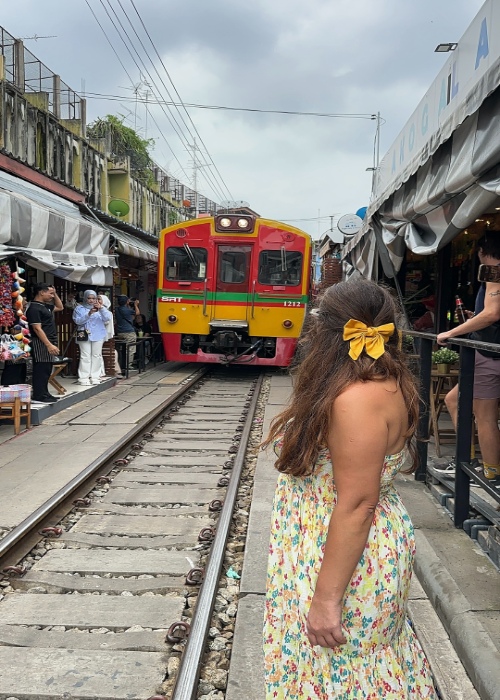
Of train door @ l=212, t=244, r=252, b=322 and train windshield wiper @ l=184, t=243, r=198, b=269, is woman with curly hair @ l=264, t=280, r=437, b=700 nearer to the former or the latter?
train door @ l=212, t=244, r=252, b=322

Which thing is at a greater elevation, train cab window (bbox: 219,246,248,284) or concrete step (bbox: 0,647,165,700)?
train cab window (bbox: 219,246,248,284)

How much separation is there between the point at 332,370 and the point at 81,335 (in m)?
8.96

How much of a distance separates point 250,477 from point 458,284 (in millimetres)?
4647

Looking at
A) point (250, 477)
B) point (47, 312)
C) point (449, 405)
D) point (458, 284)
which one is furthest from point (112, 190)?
point (449, 405)

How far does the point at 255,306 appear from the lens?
11859mm

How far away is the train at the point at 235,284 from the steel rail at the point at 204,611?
668 centimetres

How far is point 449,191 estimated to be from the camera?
4000 millimetres

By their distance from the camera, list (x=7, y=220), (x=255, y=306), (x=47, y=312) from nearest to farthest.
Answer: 1. (x=7, y=220)
2. (x=47, y=312)
3. (x=255, y=306)

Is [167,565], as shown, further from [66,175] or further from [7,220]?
[66,175]

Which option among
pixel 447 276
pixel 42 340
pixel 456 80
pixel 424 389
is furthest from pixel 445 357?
pixel 42 340

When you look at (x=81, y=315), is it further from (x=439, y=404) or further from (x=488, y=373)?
(x=488, y=373)

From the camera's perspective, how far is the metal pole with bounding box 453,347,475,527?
12.5 feet

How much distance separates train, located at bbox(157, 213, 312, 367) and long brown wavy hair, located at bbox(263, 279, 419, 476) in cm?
988

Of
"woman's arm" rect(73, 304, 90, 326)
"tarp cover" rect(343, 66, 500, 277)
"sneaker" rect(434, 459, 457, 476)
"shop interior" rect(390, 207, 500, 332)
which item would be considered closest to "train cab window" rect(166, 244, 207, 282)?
"woman's arm" rect(73, 304, 90, 326)
